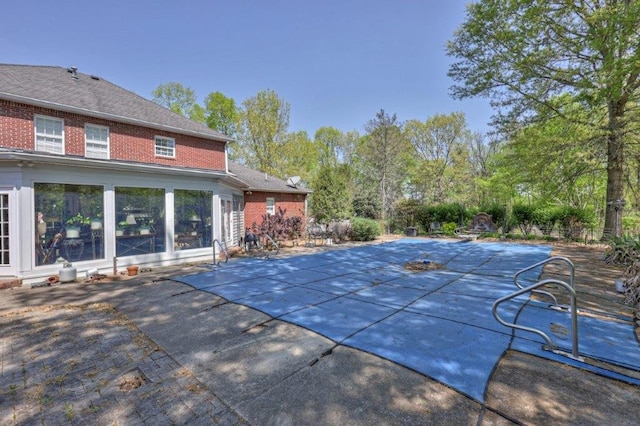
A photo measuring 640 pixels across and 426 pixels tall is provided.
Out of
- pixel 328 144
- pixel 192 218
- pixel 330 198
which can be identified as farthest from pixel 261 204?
pixel 328 144

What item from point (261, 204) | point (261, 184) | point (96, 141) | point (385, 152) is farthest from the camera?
point (385, 152)

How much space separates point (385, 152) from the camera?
22938 millimetres

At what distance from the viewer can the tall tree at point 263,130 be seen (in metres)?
25.2

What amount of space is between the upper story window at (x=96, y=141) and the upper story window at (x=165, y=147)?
1712 millimetres

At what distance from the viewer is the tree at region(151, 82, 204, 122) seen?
27.7 metres

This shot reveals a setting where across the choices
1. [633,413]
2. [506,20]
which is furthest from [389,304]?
[506,20]

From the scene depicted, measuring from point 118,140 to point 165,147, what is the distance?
5.47ft

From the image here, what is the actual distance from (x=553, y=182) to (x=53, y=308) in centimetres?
1854

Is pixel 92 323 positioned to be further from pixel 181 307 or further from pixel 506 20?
pixel 506 20

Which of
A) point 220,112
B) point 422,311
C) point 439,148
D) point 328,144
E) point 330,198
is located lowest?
point 422,311

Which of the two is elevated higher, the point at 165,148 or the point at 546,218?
the point at 165,148

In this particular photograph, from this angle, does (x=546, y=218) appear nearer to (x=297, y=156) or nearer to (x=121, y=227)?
(x=121, y=227)

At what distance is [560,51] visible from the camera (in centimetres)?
1189

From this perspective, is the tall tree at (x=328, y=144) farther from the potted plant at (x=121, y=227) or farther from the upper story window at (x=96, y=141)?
the potted plant at (x=121, y=227)
